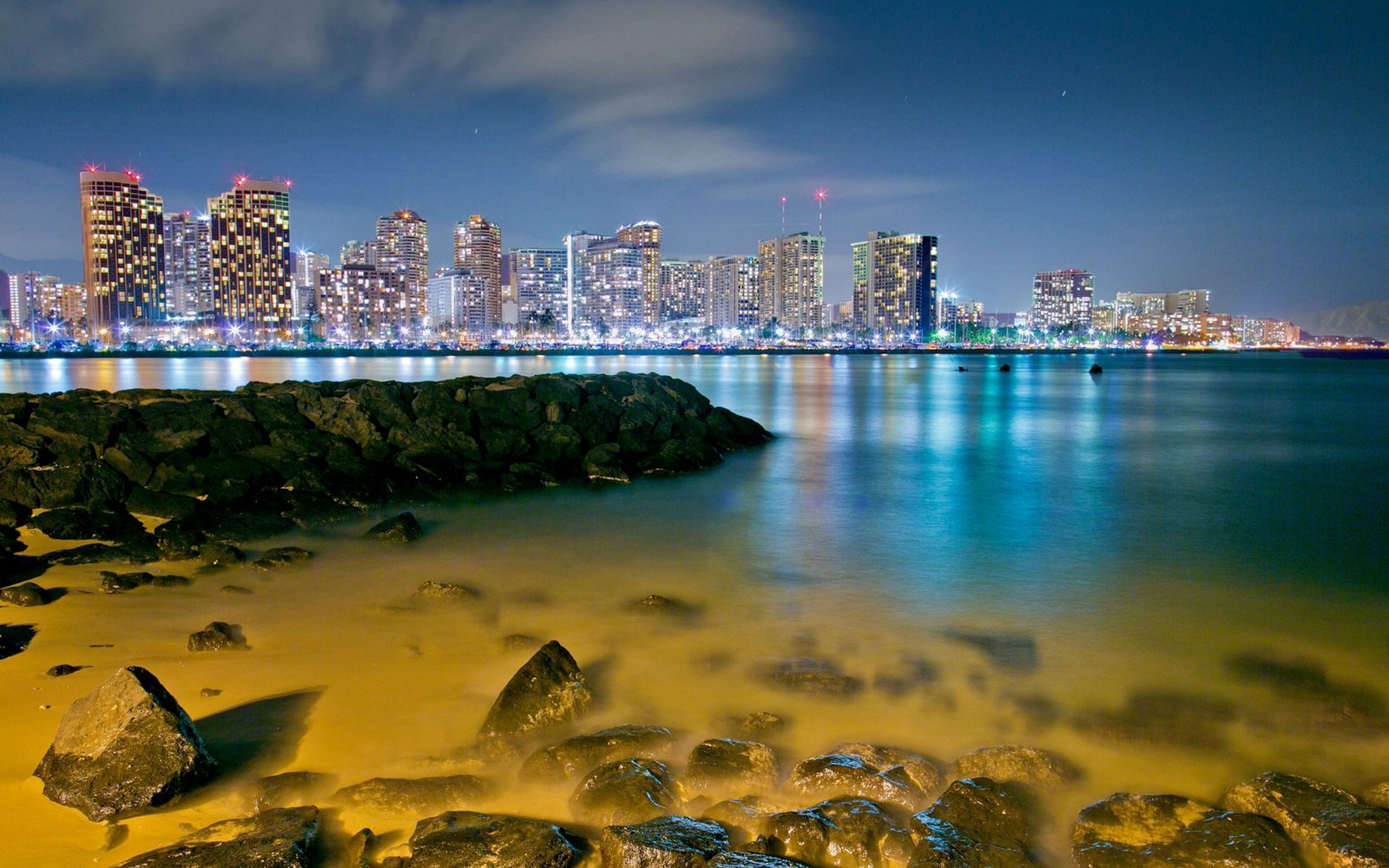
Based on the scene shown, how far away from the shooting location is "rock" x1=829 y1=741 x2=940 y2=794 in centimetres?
468

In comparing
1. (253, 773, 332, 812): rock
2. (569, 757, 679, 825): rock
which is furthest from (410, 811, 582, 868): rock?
(253, 773, 332, 812): rock

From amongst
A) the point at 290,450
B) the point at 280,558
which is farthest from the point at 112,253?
the point at 280,558

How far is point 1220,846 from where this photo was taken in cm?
406

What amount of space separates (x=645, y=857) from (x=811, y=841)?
2.68 feet

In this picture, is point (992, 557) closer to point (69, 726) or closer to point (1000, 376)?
point (69, 726)

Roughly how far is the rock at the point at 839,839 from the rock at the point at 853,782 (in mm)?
350

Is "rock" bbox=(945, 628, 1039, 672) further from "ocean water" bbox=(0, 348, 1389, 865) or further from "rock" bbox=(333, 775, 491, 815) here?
"rock" bbox=(333, 775, 491, 815)

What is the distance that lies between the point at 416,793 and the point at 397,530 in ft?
20.5

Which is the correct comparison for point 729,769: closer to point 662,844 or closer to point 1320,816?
point 662,844

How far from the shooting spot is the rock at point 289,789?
437 cm

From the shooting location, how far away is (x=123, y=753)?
168 inches

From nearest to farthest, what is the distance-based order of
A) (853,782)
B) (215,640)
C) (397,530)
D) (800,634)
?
(853,782) < (215,640) < (800,634) < (397,530)

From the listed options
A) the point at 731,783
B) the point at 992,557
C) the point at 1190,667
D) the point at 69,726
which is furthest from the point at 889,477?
the point at 69,726

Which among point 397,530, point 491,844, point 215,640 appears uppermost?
point 397,530
